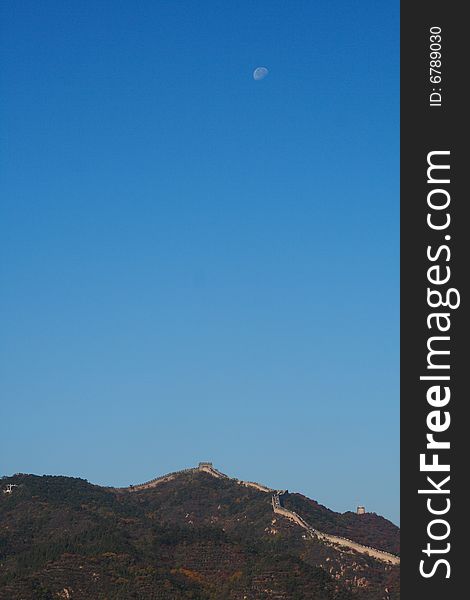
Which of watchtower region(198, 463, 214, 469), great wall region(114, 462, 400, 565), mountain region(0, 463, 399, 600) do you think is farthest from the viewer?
watchtower region(198, 463, 214, 469)

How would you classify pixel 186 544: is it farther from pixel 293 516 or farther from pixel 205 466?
pixel 205 466

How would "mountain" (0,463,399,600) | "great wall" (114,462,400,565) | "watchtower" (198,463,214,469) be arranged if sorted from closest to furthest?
"mountain" (0,463,399,600)
"great wall" (114,462,400,565)
"watchtower" (198,463,214,469)

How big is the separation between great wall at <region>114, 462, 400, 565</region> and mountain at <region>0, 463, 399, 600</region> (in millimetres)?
140

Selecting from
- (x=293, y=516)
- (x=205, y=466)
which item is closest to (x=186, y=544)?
(x=293, y=516)

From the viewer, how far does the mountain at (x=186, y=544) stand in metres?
81.1

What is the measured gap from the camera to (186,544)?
97.9 metres

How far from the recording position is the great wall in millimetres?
102688

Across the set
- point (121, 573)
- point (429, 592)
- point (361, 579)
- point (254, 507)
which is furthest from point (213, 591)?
point (429, 592)

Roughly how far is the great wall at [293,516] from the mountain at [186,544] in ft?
0.46

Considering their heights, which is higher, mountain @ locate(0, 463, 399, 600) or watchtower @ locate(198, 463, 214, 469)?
watchtower @ locate(198, 463, 214, 469)

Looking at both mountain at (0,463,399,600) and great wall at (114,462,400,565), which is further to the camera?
great wall at (114,462,400,565)

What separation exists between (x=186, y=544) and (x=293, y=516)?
70.4 feet

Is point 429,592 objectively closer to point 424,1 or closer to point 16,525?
point 424,1

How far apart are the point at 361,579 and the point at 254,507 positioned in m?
27.3
